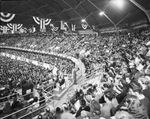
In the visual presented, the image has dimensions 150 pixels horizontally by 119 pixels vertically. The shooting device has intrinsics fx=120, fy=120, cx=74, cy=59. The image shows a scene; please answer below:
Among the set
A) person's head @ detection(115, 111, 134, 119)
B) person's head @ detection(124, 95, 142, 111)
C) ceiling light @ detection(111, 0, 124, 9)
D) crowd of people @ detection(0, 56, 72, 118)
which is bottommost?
crowd of people @ detection(0, 56, 72, 118)

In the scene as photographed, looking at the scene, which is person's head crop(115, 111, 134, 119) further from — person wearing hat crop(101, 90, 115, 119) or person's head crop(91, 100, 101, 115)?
person's head crop(91, 100, 101, 115)

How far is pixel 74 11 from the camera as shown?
21.5 meters

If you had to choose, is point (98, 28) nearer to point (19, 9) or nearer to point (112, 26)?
point (112, 26)

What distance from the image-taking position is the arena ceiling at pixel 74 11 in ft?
53.3

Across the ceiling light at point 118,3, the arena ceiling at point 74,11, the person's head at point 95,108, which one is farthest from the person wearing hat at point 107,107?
the ceiling light at point 118,3

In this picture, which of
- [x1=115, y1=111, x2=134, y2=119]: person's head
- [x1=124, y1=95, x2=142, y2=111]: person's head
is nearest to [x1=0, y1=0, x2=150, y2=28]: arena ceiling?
[x1=124, y1=95, x2=142, y2=111]: person's head

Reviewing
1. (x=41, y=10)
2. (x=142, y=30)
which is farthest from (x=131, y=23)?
(x=41, y=10)

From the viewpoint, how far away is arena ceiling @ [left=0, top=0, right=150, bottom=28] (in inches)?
640

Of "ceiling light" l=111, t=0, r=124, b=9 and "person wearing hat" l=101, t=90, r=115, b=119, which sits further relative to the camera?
"ceiling light" l=111, t=0, r=124, b=9

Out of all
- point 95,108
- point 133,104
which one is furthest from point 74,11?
point 133,104

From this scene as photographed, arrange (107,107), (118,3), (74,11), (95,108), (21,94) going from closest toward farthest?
(107,107) < (95,108) < (21,94) < (118,3) < (74,11)

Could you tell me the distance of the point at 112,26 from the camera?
19.8 metres

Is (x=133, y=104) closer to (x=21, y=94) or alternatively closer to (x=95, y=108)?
(x=95, y=108)

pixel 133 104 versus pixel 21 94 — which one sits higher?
pixel 133 104
